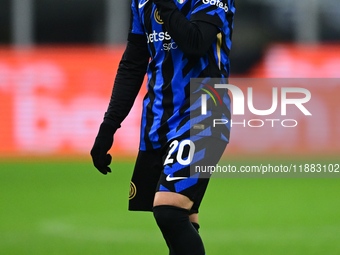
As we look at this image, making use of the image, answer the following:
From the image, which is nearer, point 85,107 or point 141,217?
point 141,217

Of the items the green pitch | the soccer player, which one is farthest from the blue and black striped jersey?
the green pitch

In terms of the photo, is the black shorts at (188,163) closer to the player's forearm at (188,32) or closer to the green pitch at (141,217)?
the player's forearm at (188,32)

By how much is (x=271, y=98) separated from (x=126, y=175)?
305cm

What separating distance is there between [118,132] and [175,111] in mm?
6251

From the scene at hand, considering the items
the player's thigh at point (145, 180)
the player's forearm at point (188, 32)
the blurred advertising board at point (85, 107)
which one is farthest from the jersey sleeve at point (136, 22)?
the blurred advertising board at point (85, 107)

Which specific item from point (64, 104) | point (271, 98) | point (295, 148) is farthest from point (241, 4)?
point (64, 104)

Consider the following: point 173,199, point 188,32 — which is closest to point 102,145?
Answer: point 173,199

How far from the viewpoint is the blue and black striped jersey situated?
6.18 ft

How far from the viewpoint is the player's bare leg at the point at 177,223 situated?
1.75 metres

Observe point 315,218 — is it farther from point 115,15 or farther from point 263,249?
point 115,15

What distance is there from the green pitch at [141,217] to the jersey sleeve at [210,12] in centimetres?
190

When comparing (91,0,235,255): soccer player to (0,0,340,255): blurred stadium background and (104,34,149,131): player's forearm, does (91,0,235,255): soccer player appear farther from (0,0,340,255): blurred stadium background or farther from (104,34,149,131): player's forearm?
(0,0,340,255): blurred stadium background

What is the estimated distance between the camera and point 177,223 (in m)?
1.75

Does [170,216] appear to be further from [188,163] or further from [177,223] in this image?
[188,163]
